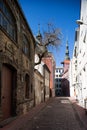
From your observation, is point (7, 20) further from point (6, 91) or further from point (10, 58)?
point (6, 91)

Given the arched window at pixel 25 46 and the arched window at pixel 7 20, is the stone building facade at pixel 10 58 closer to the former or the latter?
the arched window at pixel 7 20

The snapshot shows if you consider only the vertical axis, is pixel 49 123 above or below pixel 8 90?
below

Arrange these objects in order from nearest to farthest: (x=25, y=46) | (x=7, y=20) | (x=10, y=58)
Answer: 1. (x=10, y=58)
2. (x=7, y=20)
3. (x=25, y=46)

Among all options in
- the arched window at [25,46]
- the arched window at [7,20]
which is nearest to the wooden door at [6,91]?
the arched window at [7,20]

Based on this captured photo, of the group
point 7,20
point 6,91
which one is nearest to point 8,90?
point 6,91

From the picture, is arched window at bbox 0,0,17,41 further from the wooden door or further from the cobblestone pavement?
the cobblestone pavement

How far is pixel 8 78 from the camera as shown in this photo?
39.4 feet

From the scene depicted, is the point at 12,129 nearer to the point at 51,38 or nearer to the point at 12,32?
the point at 12,32

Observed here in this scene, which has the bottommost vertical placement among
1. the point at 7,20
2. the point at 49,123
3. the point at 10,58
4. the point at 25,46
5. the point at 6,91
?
the point at 49,123

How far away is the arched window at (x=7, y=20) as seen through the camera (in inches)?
431

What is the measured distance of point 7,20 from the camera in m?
12.0

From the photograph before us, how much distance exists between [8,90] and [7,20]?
3673mm

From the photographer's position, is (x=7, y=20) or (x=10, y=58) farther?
(x=7, y=20)

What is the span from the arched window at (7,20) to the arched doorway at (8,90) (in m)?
1.96
